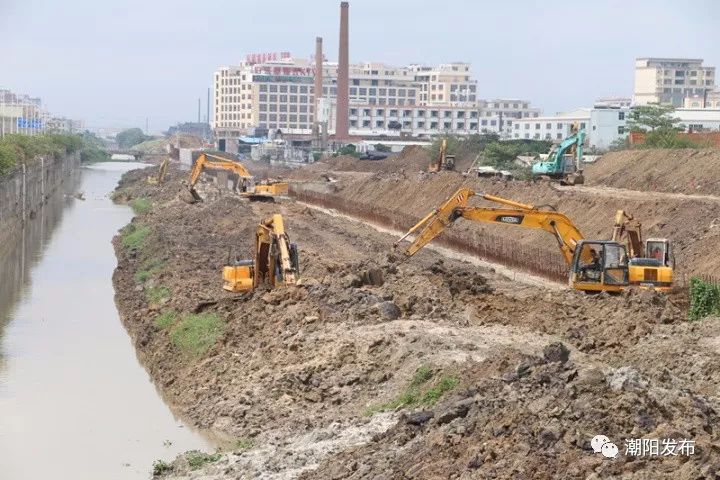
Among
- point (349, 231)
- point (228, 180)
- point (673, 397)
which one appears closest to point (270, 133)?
point (228, 180)

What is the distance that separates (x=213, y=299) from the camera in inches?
1129

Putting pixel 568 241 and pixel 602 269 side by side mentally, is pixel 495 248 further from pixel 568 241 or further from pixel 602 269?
pixel 602 269

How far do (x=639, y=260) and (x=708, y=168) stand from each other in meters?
26.2

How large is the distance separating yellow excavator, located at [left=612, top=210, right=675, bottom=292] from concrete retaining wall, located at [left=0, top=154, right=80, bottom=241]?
3235cm

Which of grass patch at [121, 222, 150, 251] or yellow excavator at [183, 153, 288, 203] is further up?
yellow excavator at [183, 153, 288, 203]

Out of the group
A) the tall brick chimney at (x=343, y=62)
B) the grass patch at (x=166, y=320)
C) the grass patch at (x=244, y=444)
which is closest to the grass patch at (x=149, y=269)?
the grass patch at (x=166, y=320)

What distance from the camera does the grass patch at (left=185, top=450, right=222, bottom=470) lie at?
1645 cm

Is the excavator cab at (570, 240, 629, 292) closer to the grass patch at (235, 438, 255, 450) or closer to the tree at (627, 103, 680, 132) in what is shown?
the grass patch at (235, 438, 255, 450)

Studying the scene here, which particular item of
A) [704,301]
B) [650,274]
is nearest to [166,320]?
[650,274]

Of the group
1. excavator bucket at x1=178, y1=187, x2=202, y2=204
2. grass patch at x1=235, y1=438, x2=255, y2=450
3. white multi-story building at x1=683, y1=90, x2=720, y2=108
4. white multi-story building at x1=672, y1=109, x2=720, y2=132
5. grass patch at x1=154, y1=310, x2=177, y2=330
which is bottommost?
excavator bucket at x1=178, y1=187, x2=202, y2=204

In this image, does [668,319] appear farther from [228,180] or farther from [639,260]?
[228,180]

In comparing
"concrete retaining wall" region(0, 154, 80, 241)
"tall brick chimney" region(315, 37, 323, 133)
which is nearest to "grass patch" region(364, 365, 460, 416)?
"concrete retaining wall" region(0, 154, 80, 241)

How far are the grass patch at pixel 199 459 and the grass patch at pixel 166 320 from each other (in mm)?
11402

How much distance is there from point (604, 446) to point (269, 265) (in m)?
16.1
